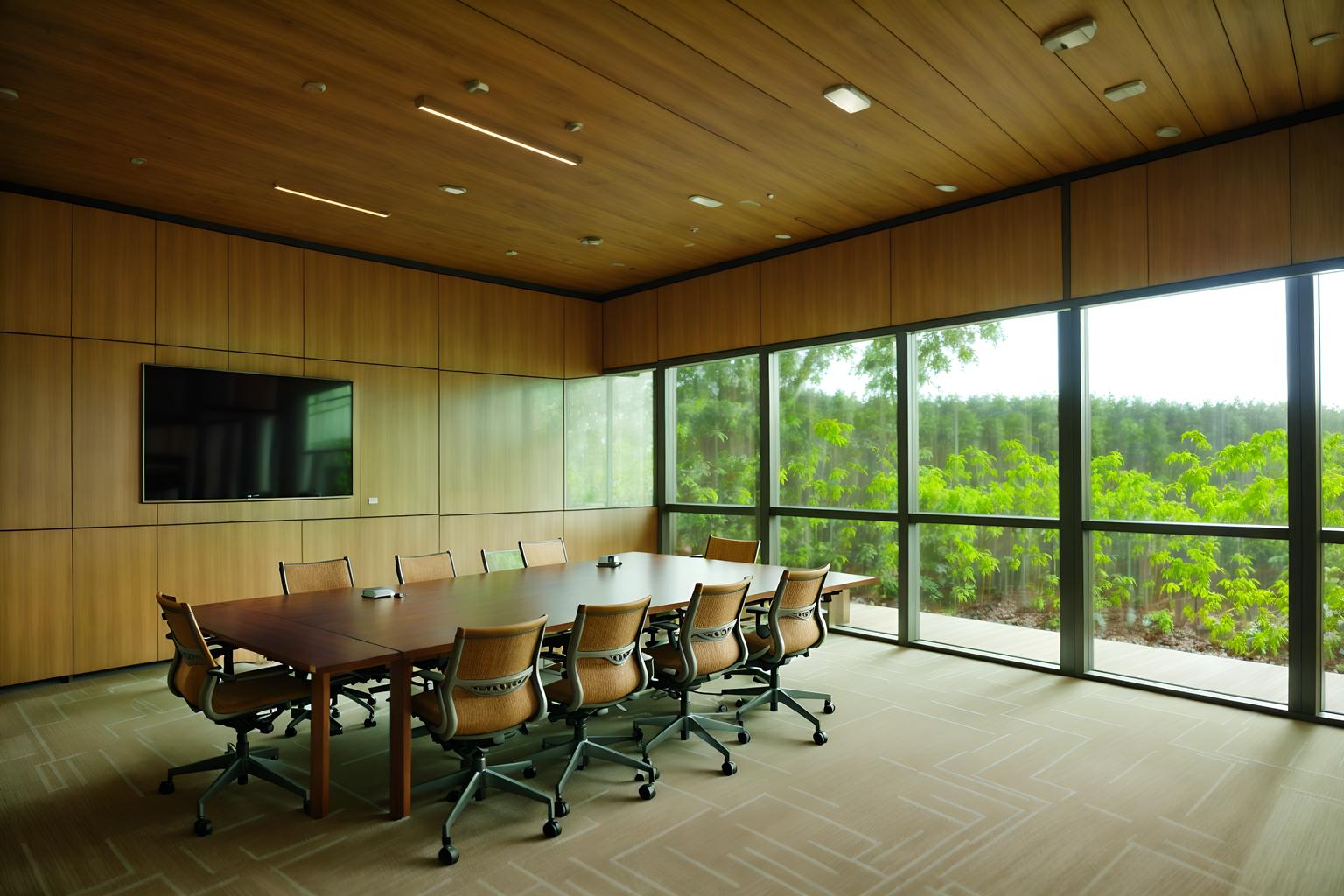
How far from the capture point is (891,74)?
427 cm

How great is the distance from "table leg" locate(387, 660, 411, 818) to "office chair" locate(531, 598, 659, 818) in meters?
0.66

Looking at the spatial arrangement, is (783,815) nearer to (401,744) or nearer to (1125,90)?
(401,744)

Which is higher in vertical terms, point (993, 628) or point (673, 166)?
point (673, 166)

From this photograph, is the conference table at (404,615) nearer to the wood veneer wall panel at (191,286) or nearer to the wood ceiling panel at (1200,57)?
the wood veneer wall panel at (191,286)

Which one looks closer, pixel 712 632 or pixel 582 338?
pixel 712 632

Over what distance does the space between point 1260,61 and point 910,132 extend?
1789 millimetres

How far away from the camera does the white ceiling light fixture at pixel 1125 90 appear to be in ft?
14.3

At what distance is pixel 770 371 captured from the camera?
802cm

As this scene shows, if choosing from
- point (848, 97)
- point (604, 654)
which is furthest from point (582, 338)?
point (604, 654)

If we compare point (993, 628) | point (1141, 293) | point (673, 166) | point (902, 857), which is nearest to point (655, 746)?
point (902, 857)

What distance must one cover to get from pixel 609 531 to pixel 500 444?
5.38 feet

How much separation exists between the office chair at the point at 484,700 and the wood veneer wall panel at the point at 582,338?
19.5ft

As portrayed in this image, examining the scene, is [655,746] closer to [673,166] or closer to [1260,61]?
[673,166]

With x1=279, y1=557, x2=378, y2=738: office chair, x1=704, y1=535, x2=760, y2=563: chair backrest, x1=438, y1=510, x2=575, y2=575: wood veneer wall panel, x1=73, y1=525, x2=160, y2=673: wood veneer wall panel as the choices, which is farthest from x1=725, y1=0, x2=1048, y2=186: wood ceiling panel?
x1=73, y1=525, x2=160, y2=673: wood veneer wall panel
